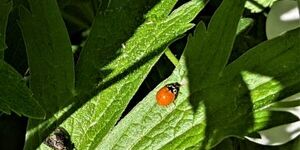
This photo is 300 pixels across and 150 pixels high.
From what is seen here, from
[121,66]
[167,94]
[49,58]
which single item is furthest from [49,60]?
[167,94]

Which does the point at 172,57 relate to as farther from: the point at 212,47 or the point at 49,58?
the point at 49,58

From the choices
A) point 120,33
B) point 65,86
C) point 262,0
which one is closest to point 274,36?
point 262,0

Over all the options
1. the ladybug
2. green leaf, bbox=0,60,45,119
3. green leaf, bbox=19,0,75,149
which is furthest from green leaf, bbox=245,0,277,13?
green leaf, bbox=0,60,45,119

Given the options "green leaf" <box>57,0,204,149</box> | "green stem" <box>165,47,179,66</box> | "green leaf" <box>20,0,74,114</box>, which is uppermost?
"green leaf" <box>20,0,74,114</box>

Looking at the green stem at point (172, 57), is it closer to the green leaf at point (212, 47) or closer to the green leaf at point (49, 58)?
the green leaf at point (212, 47)

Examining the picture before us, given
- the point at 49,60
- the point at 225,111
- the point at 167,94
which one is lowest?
the point at 225,111

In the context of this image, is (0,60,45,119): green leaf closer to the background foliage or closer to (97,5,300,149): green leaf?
the background foliage
